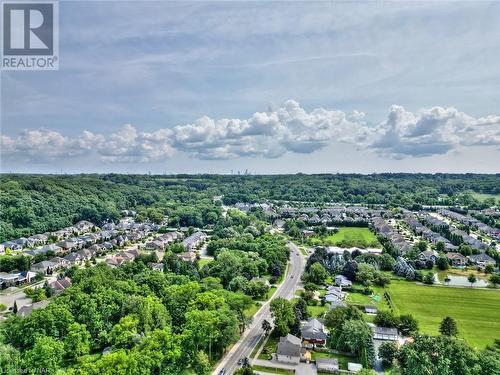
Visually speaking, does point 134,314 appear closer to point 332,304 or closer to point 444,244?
point 332,304

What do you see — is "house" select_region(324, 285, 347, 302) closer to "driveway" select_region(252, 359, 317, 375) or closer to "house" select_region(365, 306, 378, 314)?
"house" select_region(365, 306, 378, 314)

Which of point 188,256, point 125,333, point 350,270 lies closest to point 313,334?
point 125,333

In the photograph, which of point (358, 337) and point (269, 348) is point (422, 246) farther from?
point (269, 348)

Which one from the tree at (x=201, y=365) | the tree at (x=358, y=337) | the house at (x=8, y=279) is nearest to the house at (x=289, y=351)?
the tree at (x=358, y=337)

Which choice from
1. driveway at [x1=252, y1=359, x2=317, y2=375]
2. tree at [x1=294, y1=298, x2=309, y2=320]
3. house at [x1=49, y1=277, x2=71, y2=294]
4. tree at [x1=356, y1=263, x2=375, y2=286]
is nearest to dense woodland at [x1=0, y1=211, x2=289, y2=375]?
house at [x1=49, y1=277, x2=71, y2=294]

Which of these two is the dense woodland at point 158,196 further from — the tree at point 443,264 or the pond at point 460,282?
the pond at point 460,282

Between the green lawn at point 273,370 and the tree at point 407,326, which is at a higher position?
the tree at point 407,326
